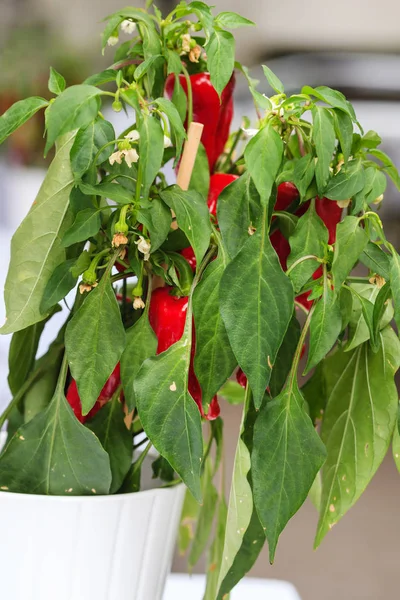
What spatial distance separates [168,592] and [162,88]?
1.34 feet

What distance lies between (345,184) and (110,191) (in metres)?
0.11

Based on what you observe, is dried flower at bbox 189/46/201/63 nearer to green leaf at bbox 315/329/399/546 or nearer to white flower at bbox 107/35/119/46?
white flower at bbox 107/35/119/46

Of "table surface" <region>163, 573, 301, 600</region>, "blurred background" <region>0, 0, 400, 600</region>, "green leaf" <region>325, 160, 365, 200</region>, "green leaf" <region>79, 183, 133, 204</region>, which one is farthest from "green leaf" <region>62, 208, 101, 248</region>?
"blurred background" <region>0, 0, 400, 600</region>

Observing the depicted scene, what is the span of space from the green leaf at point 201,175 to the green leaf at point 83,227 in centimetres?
9

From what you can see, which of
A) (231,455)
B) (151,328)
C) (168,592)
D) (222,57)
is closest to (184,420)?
(151,328)

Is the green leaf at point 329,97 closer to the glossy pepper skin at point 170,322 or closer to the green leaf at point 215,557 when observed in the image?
the glossy pepper skin at point 170,322

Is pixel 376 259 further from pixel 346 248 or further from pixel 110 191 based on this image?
pixel 110 191

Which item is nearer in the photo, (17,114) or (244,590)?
(17,114)

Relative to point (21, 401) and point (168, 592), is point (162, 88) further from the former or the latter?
point (168, 592)

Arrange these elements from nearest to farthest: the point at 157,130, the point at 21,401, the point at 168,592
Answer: the point at 157,130 → the point at 21,401 → the point at 168,592

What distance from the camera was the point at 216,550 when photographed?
51 centimetres

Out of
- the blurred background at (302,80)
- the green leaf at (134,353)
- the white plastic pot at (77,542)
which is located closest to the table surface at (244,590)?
the white plastic pot at (77,542)

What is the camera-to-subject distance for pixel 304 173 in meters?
0.35

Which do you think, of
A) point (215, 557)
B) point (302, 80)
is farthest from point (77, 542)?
point (302, 80)
